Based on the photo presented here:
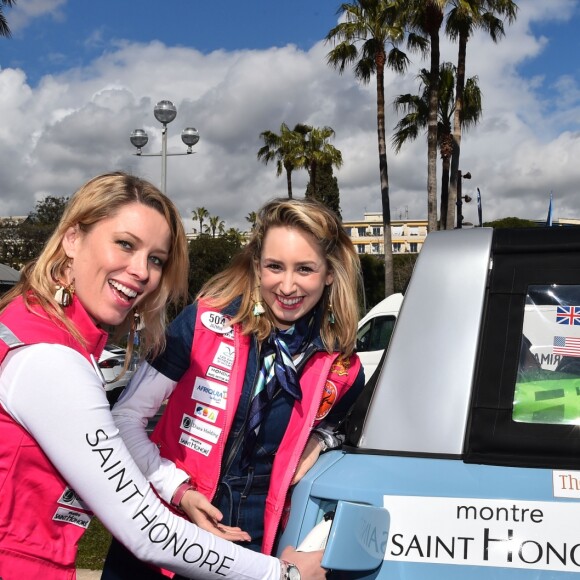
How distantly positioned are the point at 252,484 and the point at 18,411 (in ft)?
2.88

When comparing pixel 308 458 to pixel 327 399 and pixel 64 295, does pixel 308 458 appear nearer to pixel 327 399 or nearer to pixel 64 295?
pixel 327 399

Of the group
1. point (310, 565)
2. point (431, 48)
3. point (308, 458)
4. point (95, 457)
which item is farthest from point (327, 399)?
point (431, 48)

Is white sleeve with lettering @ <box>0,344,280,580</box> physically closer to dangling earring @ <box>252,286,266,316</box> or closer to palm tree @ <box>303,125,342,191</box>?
dangling earring @ <box>252,286,266,316</box>

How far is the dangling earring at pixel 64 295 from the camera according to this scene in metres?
1.63

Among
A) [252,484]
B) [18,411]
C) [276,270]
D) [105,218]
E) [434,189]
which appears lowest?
[18,411]

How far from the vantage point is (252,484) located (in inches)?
82.9

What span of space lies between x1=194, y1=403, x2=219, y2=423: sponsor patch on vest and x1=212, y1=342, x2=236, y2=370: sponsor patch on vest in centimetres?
13

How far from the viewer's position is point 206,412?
208 centimetres

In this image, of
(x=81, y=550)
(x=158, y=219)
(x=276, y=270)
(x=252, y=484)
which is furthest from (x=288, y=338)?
(x=81, y=550)

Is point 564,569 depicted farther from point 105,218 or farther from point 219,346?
point 105,218

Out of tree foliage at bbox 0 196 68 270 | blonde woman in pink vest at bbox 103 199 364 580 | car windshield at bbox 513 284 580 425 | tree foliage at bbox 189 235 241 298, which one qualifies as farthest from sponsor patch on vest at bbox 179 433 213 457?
tree foliage at bbox 0 196 68 270

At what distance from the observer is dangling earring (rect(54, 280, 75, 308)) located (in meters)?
1.63

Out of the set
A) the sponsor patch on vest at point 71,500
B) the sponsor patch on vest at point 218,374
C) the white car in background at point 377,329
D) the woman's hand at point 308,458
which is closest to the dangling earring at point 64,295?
the sponsor patch on vest at point 71,500

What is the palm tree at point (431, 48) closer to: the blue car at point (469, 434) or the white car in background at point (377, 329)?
the white car in background at point (377, 329)
